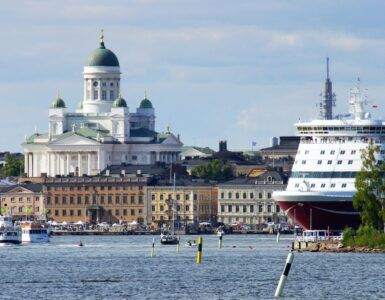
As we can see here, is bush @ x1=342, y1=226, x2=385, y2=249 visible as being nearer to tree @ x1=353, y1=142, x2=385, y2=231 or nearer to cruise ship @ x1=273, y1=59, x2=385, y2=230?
tree @ x1=353, y1=142, x2=385, y2=231

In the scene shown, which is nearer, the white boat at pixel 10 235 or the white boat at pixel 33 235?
the white boat at pixel 10 235

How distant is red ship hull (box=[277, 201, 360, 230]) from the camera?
432 feet

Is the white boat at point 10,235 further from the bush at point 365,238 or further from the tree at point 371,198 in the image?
the bush at point 365,238

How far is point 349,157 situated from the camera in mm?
136250

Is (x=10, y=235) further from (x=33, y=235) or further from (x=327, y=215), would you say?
(x=327, y=215)

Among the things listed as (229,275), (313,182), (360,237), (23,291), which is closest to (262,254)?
(360,237)

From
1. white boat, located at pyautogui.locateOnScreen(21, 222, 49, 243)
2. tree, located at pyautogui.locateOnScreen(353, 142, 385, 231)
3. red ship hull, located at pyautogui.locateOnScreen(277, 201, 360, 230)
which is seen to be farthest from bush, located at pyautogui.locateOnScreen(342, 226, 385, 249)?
white boat, located at pyautogui.locateOnScreen(21, 222, 49, 243)

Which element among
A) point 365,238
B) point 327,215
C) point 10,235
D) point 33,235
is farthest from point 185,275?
point 33,235

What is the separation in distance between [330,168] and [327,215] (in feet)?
14.6

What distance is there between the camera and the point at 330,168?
136 meters

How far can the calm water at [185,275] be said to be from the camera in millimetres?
83188

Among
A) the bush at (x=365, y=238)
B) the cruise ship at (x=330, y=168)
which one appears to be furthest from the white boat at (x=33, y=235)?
the bush at (x=365, y=238)

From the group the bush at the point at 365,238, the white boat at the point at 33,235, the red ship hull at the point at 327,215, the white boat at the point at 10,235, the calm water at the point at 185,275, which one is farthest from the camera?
the white boat at the point at 33,235

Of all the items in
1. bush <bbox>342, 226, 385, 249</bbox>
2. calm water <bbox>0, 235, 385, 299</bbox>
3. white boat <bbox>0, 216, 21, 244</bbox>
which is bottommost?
calm water <bbox>0, 235, 385, 299</bbox>
